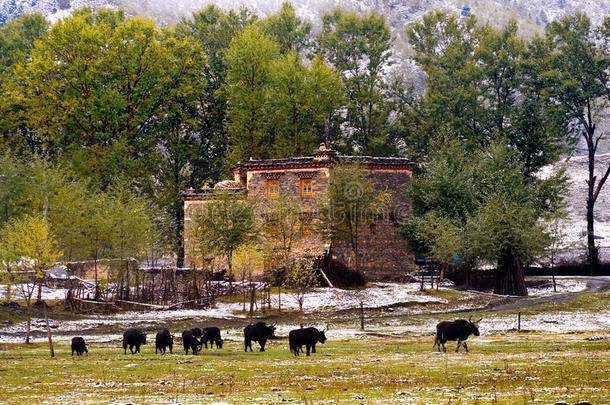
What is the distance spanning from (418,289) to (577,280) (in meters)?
18.4

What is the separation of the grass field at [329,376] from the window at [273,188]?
39922 mm

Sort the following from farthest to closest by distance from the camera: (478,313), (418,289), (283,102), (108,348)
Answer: (283,102) < (418,289) < (478,313) < (108,348)

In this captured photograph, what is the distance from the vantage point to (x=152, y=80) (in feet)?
294

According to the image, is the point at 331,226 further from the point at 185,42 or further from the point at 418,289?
the point at 185,42

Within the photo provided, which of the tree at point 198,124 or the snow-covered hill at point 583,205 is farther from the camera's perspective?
the snow-covered hill at point 583,205

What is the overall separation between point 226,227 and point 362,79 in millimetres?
44461

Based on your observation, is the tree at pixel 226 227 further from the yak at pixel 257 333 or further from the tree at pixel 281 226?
Result: the yak at pixel 257 333

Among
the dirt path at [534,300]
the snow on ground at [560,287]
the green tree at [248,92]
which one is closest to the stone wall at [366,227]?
the snow on ground at [560,287]

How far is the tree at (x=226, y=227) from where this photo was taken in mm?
62062

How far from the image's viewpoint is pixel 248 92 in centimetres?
9375

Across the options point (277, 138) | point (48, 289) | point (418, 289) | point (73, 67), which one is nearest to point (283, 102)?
point (277, 138)

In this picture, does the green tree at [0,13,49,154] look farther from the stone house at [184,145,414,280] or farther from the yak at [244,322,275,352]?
the yak at [244,322,275,352]

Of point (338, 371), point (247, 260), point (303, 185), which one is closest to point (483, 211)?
point (303, 185)

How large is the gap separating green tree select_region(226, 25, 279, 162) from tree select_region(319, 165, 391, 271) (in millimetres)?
22947
